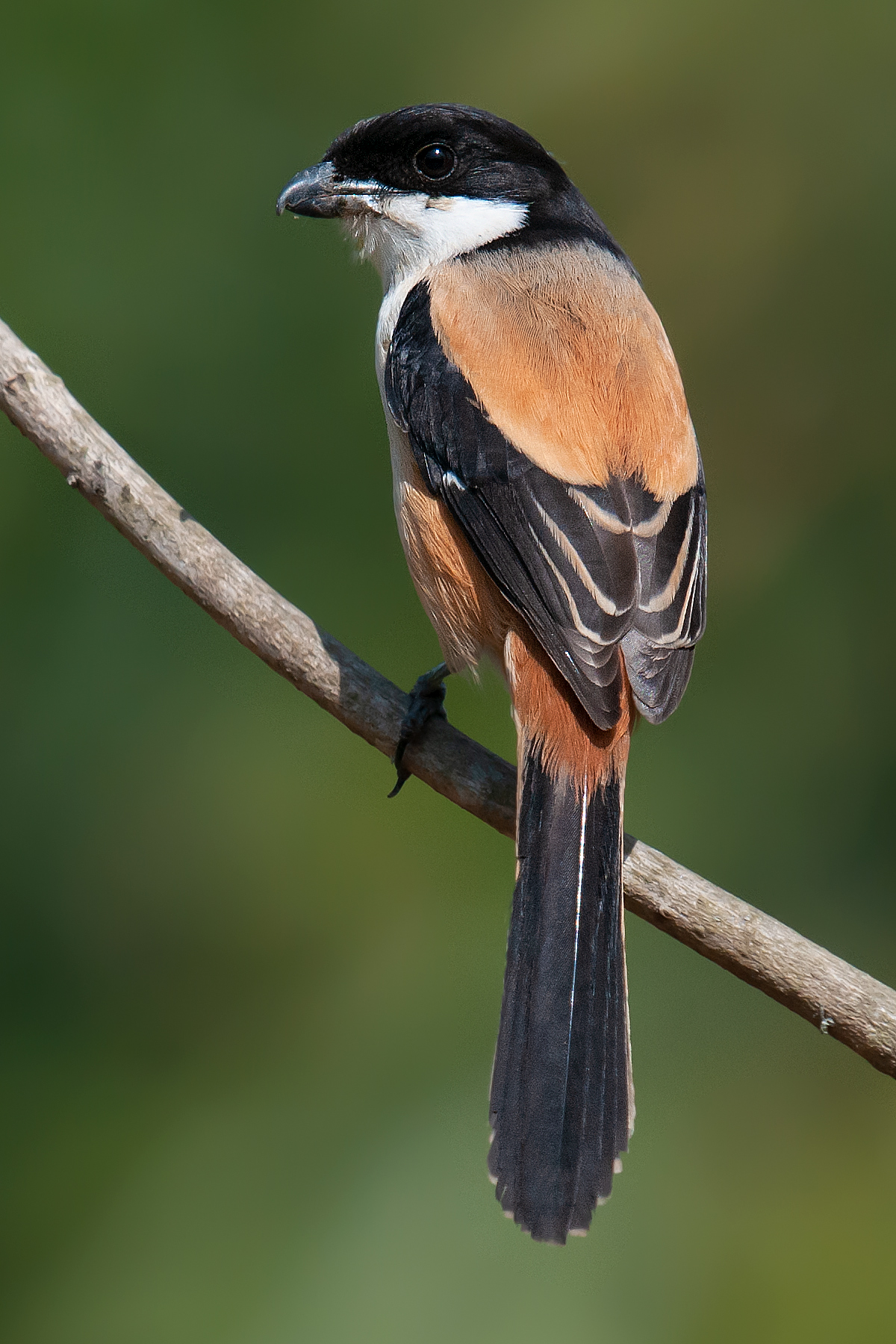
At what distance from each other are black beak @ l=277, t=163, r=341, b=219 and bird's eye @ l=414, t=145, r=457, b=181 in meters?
0.19

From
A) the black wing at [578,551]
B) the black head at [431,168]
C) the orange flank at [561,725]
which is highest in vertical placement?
the black head at [431,168]

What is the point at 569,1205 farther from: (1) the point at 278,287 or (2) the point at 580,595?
(1) the point at 278,287

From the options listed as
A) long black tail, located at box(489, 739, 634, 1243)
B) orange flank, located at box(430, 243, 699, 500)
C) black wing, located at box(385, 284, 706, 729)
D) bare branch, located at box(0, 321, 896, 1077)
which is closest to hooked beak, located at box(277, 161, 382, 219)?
orange flank, located at box(430, 243, 699, 500)

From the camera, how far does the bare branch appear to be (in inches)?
92.0

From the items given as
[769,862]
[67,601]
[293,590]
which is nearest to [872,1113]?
[769,862]

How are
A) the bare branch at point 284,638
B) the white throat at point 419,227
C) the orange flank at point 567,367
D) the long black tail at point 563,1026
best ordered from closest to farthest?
1. the long black tail at point 563,1026
2. the bare branch at point 284,638
3. the orange flank at point 567,367
4. the white throat at point 419,227

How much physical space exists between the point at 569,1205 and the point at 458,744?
0.87 metres

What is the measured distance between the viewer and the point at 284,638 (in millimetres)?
2627

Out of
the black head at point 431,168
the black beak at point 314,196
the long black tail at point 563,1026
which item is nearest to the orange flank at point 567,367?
the black head at point 431,168

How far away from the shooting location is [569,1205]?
2.06 metres

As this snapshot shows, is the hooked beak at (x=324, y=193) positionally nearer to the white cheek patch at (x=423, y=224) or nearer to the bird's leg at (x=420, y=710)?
the white cheek patch at (x=423, y=224)

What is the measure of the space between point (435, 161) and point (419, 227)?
156 millimetres

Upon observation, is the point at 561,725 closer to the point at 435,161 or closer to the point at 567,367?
the point at 567,367

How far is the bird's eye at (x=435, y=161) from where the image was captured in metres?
2.99
